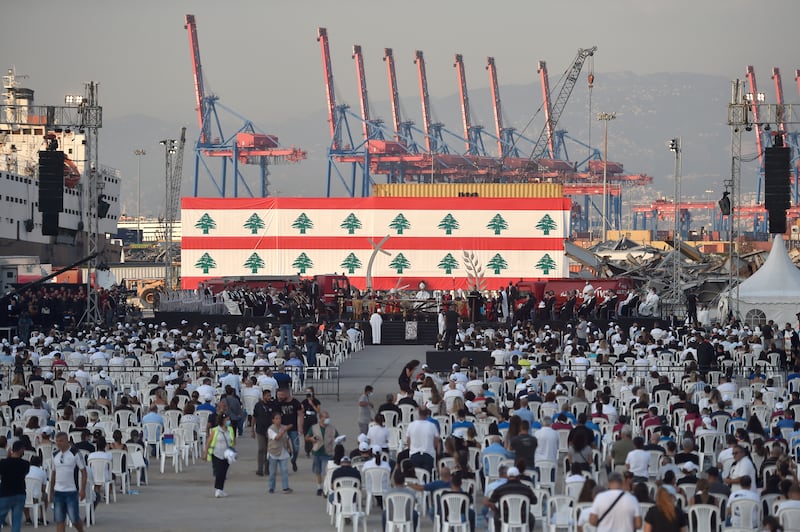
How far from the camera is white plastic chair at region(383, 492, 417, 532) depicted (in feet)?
44.9

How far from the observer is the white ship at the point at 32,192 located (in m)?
83.3

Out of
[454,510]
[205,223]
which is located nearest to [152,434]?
[454,510]

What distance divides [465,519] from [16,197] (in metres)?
75.2

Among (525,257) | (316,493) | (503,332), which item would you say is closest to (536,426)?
(316,493)

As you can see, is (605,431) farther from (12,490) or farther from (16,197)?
Result: (16,197)

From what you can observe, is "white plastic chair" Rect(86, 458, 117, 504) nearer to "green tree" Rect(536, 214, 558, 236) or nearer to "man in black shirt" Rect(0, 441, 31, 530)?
"man in black shirt" Rect(0, 441, 31, 530)

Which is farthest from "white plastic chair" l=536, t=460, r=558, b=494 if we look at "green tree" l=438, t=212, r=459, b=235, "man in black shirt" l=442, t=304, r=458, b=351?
"green tree" l=438, t=212, r=459, b=235

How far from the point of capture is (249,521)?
50.8 ft

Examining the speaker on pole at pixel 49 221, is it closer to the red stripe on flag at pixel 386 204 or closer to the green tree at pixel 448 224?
the red stripe on flag at pixel 386 204

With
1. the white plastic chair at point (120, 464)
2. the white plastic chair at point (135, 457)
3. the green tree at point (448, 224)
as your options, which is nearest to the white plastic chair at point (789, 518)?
the white plastic chair at point (120, 464)

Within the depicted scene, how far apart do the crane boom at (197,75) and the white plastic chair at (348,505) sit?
126249mm

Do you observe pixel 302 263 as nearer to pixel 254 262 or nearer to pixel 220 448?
pixel 254 262

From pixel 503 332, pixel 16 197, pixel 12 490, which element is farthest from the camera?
pixel 16 197

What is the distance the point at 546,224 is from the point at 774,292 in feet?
94.9
